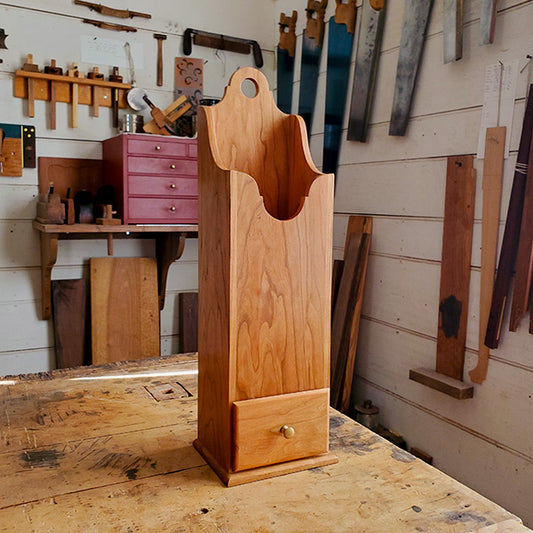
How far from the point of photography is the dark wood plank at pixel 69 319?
97.3 inches

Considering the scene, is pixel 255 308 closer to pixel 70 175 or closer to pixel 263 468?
pixel 263 468

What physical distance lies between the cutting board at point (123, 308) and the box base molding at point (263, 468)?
165 centimetres

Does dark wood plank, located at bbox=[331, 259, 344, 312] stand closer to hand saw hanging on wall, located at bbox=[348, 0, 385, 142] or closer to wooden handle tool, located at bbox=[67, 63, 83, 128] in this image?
hand saw hanging on wall, located at bbox=[348, 0, 385, 142]

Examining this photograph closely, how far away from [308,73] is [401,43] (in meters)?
0.64

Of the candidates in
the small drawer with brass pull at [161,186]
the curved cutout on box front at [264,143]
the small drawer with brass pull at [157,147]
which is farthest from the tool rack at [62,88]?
the curved cutout on box front at [264,143]

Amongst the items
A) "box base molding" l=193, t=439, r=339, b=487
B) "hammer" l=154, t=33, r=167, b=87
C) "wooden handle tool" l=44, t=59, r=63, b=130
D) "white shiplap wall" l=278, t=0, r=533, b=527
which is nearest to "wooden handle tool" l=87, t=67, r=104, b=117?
"wooden handle tool" l=44, t=59, r=63, b=130

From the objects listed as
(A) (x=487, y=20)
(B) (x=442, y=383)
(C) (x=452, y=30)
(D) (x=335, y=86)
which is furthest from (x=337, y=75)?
(B) (x=442, y=383)

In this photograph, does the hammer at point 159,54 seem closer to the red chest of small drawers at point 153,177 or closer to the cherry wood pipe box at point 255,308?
the red chest of small drawers at point 153,177

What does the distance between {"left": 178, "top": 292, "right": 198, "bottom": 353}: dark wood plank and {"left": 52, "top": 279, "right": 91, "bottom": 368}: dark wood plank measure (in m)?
0.47

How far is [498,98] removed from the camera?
1718mm

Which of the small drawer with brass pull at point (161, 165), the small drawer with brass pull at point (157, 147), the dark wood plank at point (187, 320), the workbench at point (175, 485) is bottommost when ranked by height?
the dark wood plank at point (187, 320)

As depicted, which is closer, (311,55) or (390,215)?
(390,215)

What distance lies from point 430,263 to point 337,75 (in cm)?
97

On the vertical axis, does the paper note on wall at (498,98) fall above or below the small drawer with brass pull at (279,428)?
above
